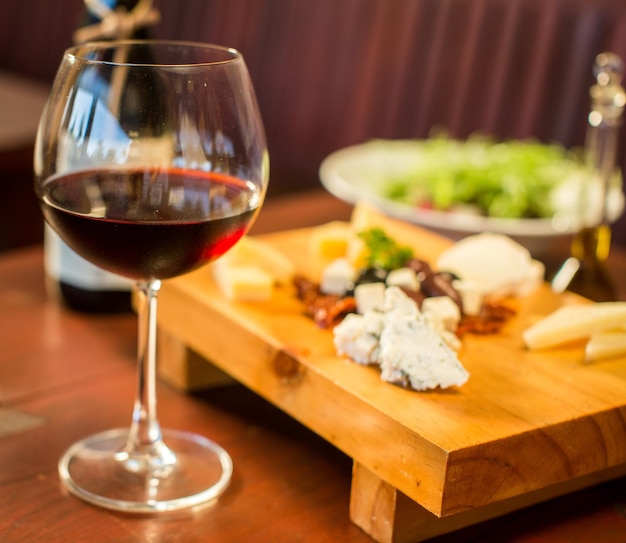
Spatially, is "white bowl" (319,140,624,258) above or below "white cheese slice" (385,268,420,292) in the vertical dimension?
below

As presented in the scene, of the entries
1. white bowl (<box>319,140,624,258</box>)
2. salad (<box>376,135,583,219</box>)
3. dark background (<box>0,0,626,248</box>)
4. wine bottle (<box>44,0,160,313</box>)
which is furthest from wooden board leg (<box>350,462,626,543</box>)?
dark background (<box>0,0,626,248</box>)

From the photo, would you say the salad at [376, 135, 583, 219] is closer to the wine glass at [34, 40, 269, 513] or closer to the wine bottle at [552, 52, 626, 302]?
the wine bottle at [552, 52, 626, 302]

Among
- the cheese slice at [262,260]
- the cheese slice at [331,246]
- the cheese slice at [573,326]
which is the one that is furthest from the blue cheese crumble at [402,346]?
the cheese slice at [331,246]

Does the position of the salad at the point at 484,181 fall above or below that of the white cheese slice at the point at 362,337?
below

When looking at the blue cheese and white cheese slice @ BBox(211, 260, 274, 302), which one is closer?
the blue cheese

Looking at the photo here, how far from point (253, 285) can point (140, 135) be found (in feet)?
0.96

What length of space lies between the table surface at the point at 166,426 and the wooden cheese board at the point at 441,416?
A: 0.13 ft

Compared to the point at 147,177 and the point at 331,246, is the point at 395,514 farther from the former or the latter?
the point at 331,246

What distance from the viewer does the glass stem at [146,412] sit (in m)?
0.98

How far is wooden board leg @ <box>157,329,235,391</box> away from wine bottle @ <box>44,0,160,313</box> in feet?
0.61

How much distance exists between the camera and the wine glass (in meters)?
0.88

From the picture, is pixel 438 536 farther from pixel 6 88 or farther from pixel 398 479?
pixel 6 88

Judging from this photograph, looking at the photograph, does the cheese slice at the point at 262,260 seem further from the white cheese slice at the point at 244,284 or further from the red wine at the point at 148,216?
the red wine at the point at 148,216

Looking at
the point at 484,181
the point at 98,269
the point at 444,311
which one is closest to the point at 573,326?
the point at 444,311
